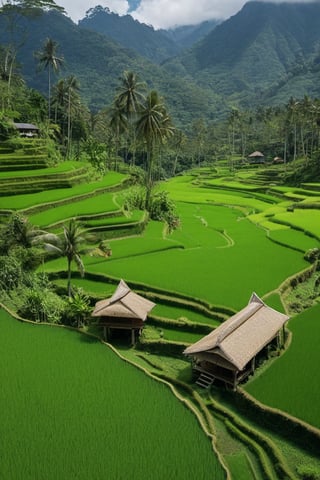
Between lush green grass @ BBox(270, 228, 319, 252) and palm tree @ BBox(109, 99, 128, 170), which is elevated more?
palm tree @ BBox(109, 99, 128, 170)

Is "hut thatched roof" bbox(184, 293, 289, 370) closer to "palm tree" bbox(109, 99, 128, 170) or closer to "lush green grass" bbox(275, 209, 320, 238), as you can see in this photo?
"lush green grass" bbox(275, 209, 320, 238)

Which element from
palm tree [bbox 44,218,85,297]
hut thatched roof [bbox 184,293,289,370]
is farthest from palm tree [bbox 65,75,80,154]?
hut thatched roof [bbox 184,293,289,370]

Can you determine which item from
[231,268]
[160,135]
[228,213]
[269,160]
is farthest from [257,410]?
[269,160]

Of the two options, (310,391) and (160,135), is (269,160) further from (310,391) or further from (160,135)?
(310,391)

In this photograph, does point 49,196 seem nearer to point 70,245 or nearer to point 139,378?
point 70,245

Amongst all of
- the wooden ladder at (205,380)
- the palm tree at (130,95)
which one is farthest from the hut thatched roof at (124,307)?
the palm tree at (130,95)

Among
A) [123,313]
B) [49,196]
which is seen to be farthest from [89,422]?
[49,196]
